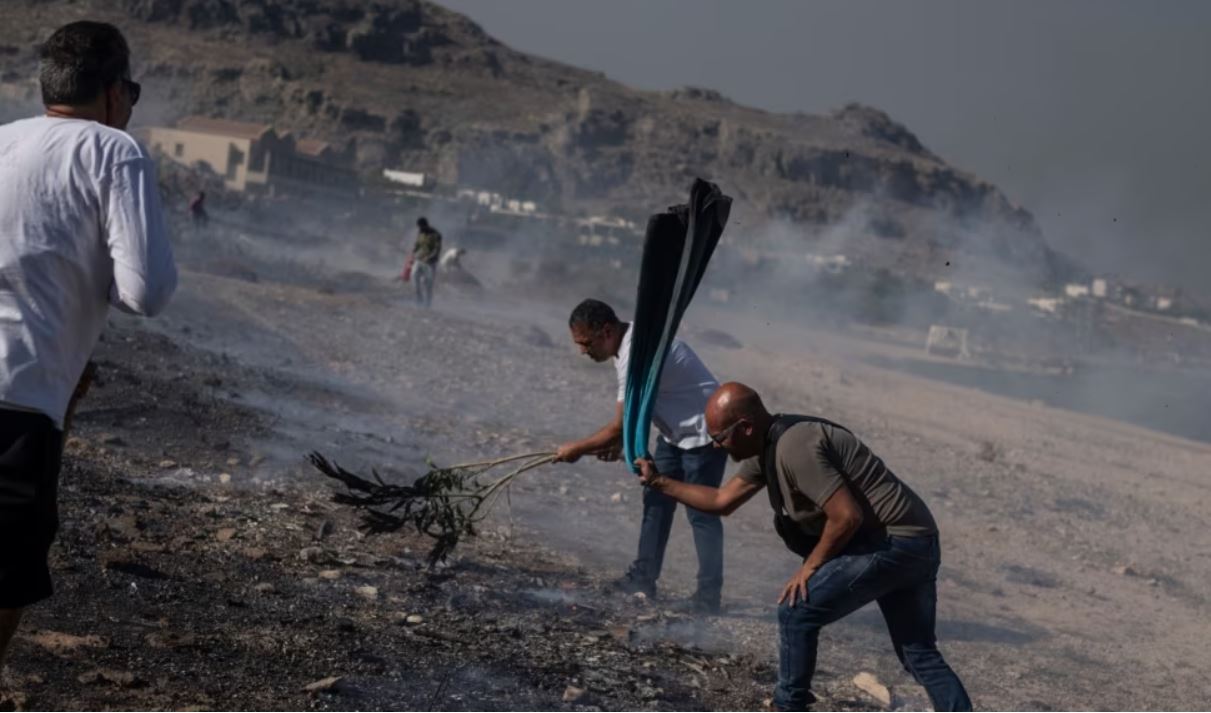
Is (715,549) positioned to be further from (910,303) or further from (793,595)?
A: (910,303)

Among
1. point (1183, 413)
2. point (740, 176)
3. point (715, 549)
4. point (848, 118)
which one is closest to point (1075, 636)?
point (715, 549)

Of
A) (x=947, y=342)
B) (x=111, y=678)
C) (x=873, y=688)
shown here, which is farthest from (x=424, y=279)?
(x=947, y=342)

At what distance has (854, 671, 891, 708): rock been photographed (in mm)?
5867

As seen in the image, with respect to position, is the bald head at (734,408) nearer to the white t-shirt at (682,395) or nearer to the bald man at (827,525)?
the bald man at (827,525)

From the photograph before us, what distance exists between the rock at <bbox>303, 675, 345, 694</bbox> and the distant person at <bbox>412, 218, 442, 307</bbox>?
49.2 feet

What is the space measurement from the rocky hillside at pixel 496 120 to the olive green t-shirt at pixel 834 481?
188 ft

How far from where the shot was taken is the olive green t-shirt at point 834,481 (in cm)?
446

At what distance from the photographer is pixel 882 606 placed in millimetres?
4812

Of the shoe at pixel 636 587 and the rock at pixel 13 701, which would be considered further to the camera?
the shoe at pixel 636 587

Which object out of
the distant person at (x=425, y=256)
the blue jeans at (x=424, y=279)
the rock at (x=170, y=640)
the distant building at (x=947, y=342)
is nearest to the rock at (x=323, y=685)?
the rock at (x=170, y=640)

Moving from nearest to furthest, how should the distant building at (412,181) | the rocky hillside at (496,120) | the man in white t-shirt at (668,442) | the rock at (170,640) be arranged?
1. the rock at (170,640)
2. the man in white t-shirt at (668,442)
3. the distant building at (412,181)
4. the rocky hillside at (496,120)

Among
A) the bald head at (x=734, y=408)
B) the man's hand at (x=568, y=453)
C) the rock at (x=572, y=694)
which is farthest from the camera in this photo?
the man's hand at (x=568, y=453)

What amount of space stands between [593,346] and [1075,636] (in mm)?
3870

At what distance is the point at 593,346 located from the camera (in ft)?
21.3
